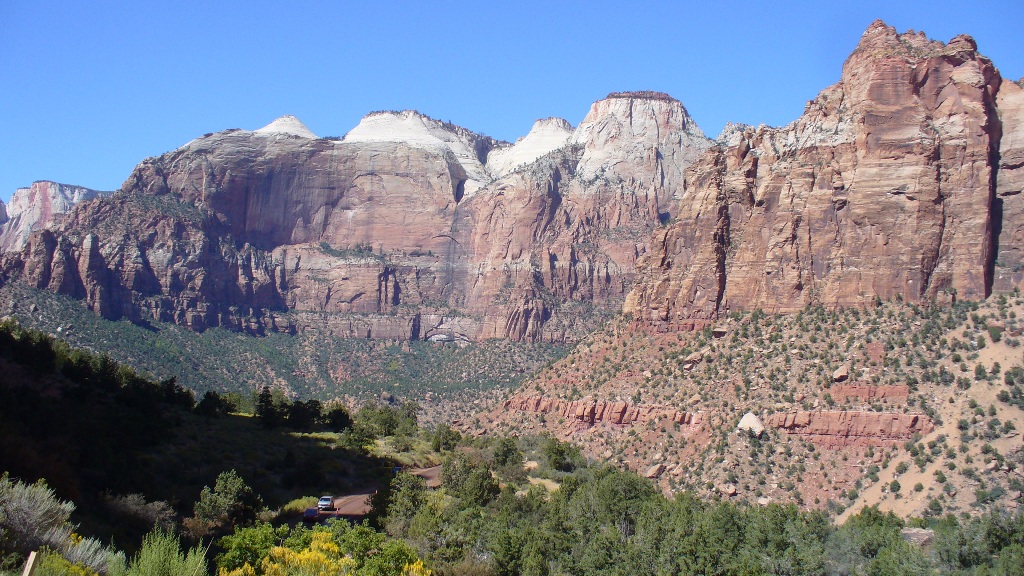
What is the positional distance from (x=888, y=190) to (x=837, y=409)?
19702mm

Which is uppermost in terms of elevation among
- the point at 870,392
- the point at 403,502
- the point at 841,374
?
the point at 841,374

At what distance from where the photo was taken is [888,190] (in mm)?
71062

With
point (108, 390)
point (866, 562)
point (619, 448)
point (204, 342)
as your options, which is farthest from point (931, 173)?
point (204, 342)

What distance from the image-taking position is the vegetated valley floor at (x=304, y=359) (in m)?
127

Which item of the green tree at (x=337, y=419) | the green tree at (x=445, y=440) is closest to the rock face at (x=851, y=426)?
the green tree at (x=445, y=440)

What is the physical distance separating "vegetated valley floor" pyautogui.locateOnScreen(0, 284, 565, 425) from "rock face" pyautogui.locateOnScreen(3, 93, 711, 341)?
17.6 ft

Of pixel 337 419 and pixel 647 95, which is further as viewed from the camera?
pixel 647 95

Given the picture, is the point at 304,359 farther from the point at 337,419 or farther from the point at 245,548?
the point at 245,548

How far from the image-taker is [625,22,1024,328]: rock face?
68938 mm

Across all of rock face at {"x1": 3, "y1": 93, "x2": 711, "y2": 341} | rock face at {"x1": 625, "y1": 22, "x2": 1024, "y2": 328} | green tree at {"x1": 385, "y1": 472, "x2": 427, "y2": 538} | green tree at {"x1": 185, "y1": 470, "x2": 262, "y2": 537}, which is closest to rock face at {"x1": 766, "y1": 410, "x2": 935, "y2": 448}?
rock face at {"x1": 625, "y1": 22, "x2": 1024, "y2": 328}

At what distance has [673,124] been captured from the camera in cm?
19088

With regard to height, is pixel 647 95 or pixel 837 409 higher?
pixel 647 95

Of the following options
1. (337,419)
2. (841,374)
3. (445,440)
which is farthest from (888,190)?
(337,419)

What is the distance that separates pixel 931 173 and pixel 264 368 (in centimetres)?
11140
